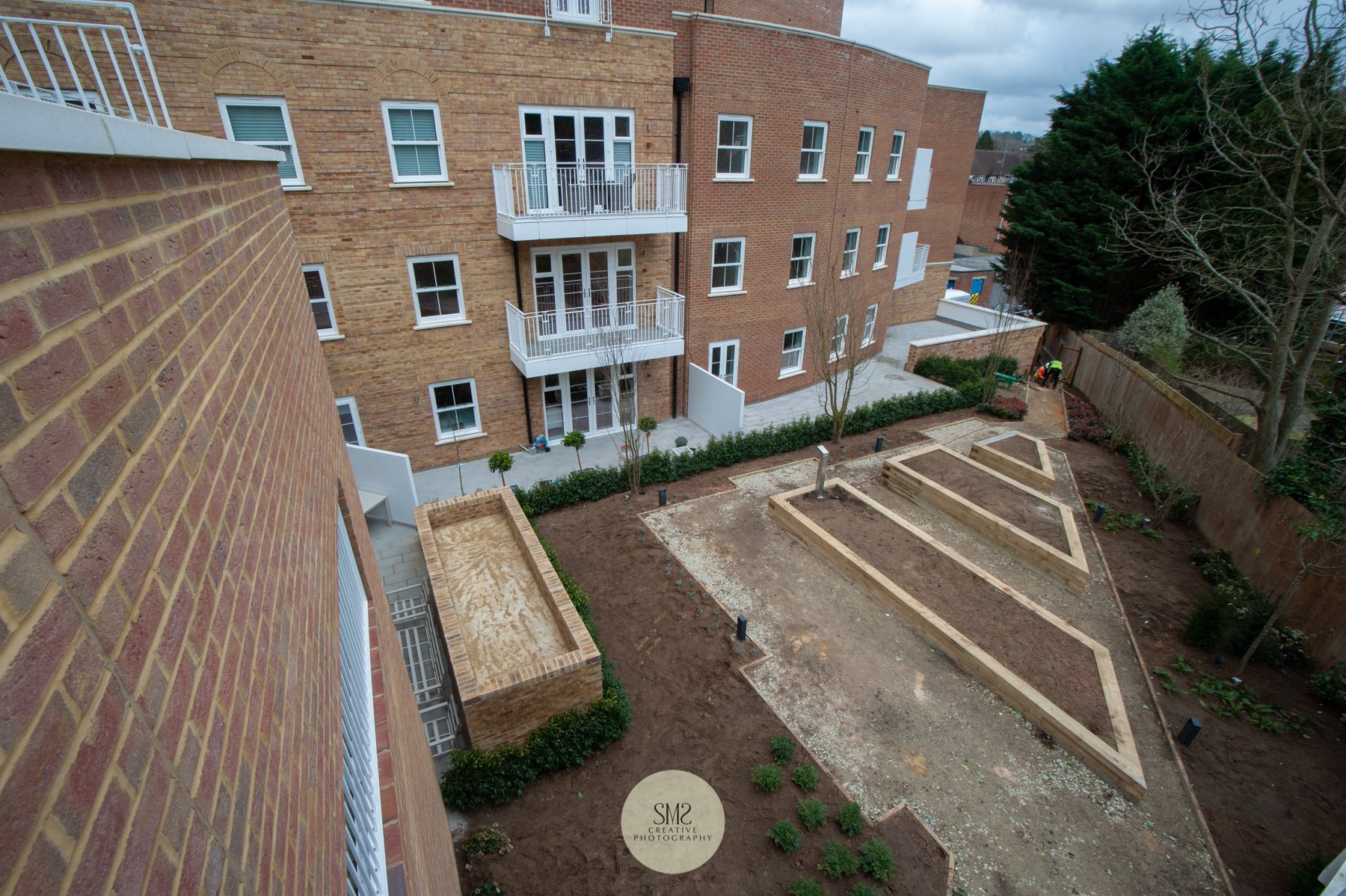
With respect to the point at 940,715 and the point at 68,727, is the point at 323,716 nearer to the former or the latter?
the point at 68,727

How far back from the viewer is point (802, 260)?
17.1 metres

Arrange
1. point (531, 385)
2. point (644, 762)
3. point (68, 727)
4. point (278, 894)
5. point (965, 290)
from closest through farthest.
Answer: point (68, 727)
point (278, 894)
point (644, 762)
point (531, 385)
point (965, 290)

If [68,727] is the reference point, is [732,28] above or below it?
above

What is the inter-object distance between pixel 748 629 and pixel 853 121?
14.6 m

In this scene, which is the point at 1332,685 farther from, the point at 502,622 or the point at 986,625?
the point at 502,622

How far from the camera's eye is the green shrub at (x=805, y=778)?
265 inches

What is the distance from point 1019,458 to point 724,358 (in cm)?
800

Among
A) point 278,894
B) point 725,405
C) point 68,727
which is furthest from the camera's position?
point 725,405

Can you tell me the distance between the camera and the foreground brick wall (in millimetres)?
696

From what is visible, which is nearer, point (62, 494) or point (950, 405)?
point (62, 494)

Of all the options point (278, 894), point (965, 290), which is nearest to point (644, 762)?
point (278, 894)

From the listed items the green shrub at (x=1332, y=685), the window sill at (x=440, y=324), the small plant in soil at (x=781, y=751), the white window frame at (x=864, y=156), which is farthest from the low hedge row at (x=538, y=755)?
the white window frame at (x=864, y=156)

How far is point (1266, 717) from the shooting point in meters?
7.80

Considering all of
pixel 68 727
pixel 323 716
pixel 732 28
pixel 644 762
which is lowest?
pixel 644 762
